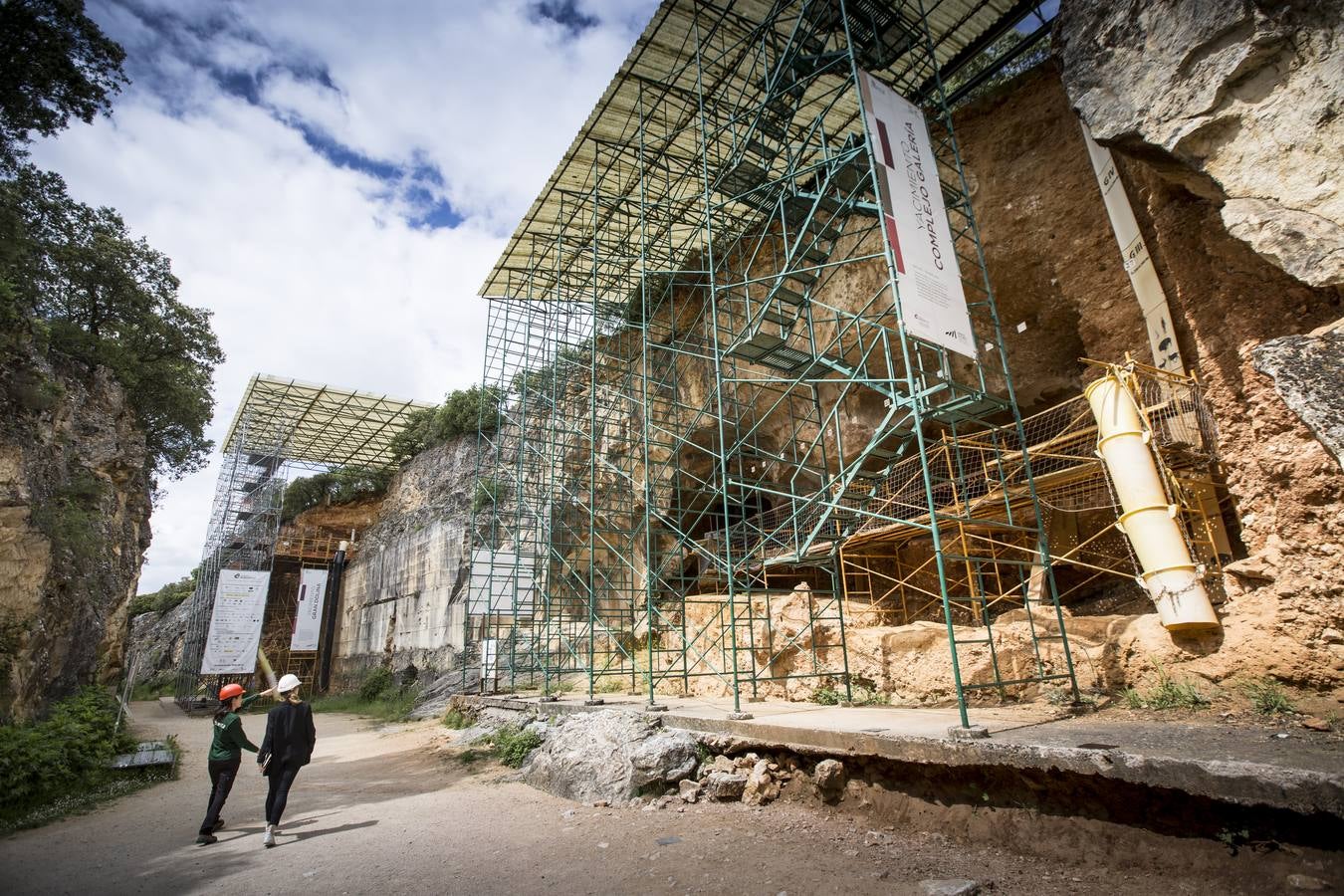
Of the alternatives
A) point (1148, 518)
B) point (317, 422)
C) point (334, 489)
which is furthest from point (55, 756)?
point (334, 489)

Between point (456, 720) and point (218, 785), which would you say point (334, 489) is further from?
point (218, 785)

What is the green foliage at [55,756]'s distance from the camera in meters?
6.75

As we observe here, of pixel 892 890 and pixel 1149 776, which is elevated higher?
pixel 1149 776

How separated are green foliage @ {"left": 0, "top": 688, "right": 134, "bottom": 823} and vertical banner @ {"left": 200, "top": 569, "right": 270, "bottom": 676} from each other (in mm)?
10790

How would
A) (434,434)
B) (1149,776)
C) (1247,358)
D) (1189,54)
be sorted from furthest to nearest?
(434,434), (1189,54), (1247,358), (1149,776)

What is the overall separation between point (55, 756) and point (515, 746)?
5190 mm

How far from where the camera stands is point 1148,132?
5.46 m

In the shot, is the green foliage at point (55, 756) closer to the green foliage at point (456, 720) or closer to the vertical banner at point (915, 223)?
the green foliage at point (456, 720)

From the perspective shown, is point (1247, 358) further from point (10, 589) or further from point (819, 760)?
point (10, 589)

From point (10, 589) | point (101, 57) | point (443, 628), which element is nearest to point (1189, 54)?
point (101, 57)

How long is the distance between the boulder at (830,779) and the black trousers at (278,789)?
13.9 feet

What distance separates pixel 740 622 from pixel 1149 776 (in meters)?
6.87

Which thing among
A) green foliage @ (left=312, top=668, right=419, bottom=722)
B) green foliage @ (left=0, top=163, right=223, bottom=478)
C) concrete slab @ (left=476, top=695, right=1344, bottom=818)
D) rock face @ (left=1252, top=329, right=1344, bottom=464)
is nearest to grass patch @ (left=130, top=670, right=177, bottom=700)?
green foliage @ (left=312, top=668, right=419, bottom=722)

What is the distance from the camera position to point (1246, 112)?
4859mm
